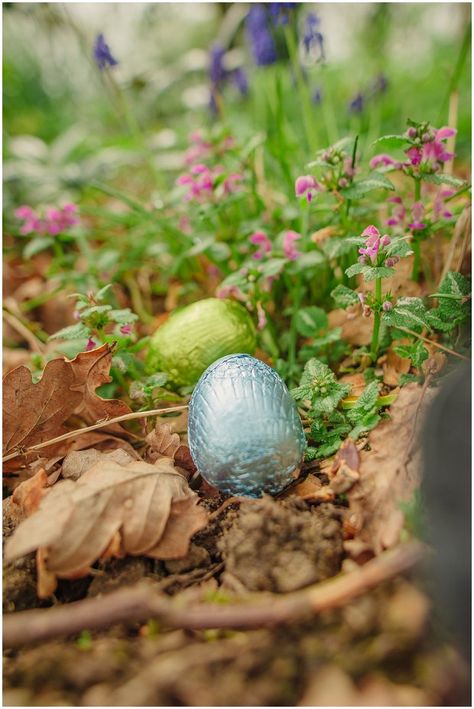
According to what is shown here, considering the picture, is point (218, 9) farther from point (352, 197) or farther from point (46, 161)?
point (352, 197)

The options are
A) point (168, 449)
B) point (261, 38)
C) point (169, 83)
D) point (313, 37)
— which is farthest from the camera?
point (169, 83)

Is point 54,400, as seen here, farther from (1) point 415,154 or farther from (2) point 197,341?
(1) point 415,154

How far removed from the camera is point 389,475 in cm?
134

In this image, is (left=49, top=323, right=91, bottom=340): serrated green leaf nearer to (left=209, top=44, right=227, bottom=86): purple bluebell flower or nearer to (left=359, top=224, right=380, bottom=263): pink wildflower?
(left=359, top=224, right=380, bottom=263): pink wildflower

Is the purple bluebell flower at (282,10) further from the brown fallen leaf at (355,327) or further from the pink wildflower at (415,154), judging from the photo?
the brown fallen leaf at (355,327)

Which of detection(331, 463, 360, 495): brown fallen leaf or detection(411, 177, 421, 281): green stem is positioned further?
detection(411, 177, 421, 281): green stem

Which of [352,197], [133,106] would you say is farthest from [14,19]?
[352,197]

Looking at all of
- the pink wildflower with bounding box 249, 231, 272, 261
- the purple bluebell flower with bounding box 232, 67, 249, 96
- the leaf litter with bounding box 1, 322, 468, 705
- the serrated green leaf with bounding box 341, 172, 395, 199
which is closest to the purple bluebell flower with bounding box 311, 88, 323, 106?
the purple bluebell flower with bounding box 232, 67, 249, 96

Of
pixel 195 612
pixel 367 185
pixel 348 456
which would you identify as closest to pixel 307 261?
pixel 367 185

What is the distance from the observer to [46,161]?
3309mm

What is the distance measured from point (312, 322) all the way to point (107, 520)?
1.02 metres

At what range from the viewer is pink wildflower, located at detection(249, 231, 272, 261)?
2109mm

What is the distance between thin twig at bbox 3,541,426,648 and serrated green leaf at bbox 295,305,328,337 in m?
1.03

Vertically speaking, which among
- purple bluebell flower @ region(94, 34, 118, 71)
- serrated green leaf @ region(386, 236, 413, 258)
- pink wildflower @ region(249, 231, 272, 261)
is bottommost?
pink wildflower @ region(249, 231, 272, 261)
